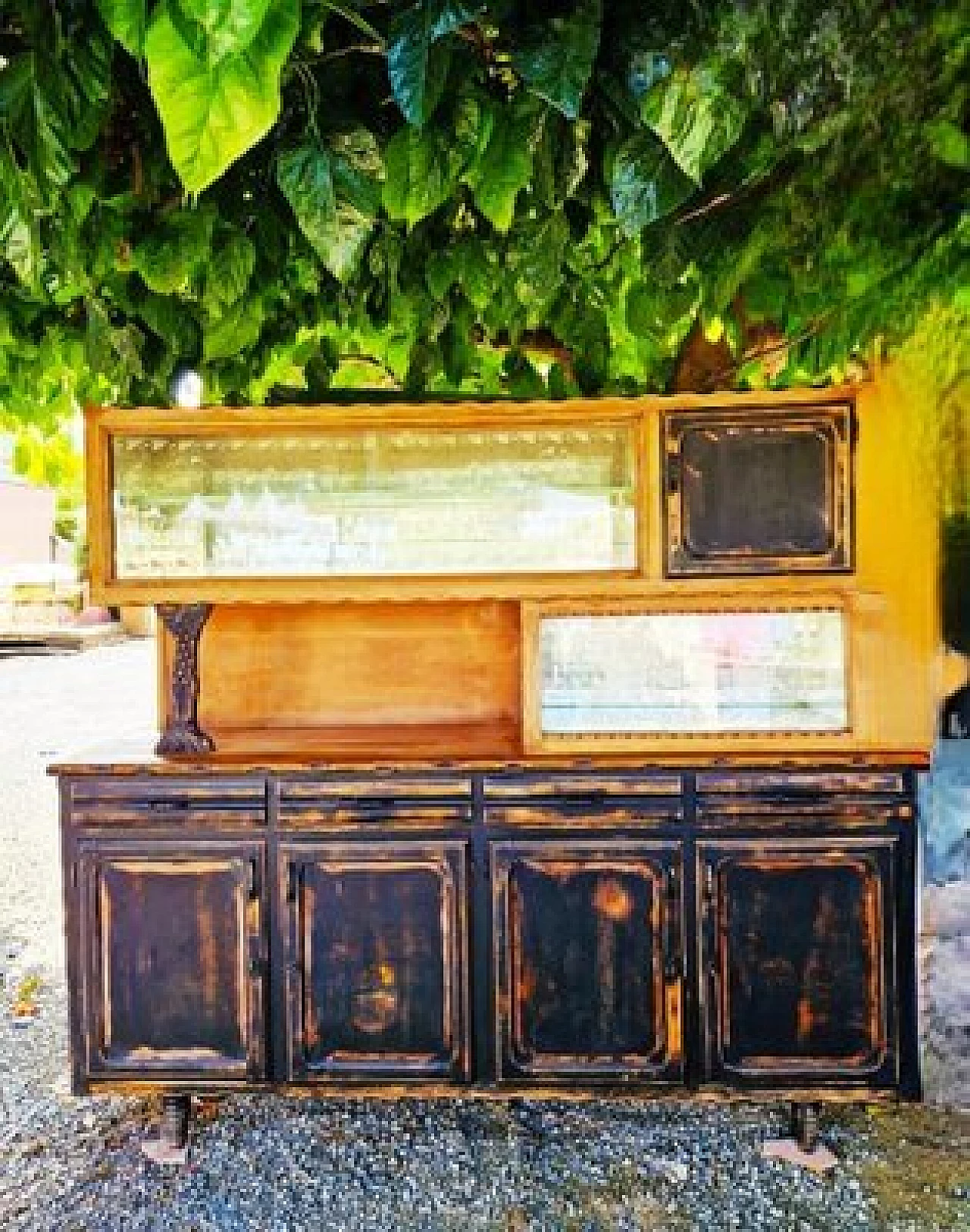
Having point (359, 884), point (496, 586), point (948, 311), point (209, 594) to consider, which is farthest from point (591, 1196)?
point (948, 311)

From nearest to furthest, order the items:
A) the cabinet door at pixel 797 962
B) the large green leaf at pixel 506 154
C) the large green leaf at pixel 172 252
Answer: the large green leaf at pixel 506 154, the large green leaf at pixel 172 252, the cabinet door at pixel 797 962

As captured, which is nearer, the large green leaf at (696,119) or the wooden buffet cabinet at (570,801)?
the large green leaf at (696,119)

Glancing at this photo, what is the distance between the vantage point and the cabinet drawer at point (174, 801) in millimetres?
2643

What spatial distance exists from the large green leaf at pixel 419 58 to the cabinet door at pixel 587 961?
1.92m

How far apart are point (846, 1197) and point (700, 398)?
75.4 inches

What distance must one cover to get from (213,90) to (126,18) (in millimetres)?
145

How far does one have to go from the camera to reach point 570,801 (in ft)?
8.57

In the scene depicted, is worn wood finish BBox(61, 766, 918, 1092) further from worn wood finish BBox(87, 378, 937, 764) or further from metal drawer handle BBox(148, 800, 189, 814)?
worn wood finish BBox(87, 378, 937, 764)

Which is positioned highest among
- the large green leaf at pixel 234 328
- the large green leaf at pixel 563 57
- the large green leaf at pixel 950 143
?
the large green leaf at pixel 234 328

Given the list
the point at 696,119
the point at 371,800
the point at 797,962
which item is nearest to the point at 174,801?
the point at 371,800

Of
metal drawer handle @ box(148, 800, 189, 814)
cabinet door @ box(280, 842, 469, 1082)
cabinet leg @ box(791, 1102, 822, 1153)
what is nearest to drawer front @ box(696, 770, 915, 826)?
cabinet door @ box(280, 842, 469, 1082)

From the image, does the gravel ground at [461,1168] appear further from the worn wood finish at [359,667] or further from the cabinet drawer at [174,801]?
the worn wood finish at [359,667]

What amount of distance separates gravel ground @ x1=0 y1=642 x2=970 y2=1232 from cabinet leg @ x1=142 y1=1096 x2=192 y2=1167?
1.3 inches

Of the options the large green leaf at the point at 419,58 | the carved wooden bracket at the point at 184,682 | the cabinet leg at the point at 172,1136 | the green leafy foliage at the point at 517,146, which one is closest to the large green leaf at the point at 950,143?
the green leafy foliage at the point at 517,146
